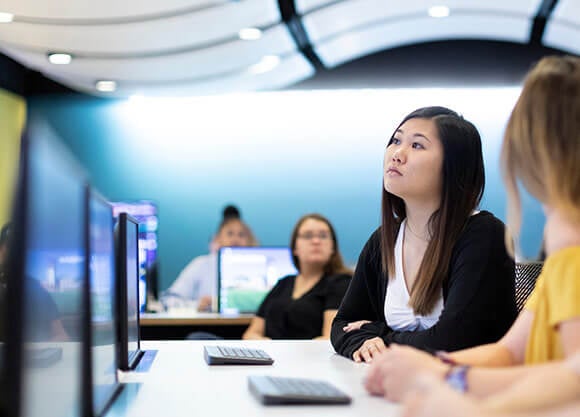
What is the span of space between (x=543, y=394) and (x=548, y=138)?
1.22 feet

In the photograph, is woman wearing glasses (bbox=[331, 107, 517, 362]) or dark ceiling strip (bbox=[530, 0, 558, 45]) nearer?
woman wearing glasses (bbox=[331, 107, 517, 362])

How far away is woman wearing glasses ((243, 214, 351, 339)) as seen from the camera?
161 inches

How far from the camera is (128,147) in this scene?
27.4 ft

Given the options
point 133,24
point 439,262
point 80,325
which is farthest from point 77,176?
point 133,24

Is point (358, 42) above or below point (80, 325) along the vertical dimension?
above

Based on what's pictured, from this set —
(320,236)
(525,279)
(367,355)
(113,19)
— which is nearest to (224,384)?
(367,355)

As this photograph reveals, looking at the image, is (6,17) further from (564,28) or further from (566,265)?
(566,265)

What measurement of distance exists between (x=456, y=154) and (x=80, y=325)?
130cm

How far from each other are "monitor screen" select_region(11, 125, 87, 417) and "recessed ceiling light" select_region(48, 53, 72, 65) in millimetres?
5941

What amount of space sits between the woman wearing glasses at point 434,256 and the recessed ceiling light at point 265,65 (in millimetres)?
5125

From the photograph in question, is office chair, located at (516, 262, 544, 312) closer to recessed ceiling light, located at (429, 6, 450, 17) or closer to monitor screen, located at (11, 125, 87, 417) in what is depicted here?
monitor screen, located at (11, 125, 87, 417)

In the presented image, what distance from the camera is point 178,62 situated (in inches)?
284

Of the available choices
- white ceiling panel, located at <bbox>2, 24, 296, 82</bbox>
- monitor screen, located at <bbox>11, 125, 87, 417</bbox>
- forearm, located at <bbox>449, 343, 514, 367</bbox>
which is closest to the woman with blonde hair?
forearm, located at <bbox>449, 343, 514, 367</bbox>

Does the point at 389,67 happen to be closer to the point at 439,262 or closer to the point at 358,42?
the point at 358,42
